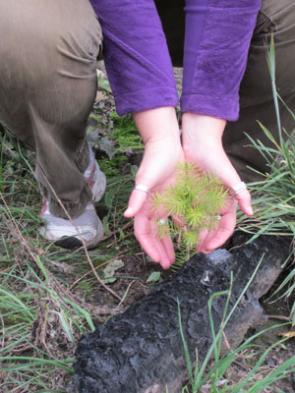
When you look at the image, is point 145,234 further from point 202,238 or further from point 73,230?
point 73,230

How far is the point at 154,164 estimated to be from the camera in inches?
61.2

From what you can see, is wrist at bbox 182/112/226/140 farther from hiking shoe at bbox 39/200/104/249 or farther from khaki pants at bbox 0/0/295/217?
hiking shoe at bbox 39/200/104/249

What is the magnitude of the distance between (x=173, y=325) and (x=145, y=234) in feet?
0.90

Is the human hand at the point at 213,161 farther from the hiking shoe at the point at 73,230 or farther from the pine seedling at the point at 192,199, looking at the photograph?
the hiking shoe at the point at 73,230

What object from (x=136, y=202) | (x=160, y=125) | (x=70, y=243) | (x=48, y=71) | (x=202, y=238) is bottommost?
(x=70, y=243)

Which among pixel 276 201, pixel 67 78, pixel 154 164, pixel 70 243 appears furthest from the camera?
pixel 70 243

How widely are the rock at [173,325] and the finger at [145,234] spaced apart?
94mm

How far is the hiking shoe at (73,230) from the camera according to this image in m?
2.02

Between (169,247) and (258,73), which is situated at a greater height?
(258,73)

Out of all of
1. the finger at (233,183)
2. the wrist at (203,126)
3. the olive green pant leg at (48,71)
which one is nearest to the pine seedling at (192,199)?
the finger at (233,183)

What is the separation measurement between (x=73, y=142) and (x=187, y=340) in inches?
31.5

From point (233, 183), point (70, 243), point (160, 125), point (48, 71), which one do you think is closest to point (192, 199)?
point (233, 183)

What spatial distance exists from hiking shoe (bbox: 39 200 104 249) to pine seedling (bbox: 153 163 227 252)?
0.52 metres

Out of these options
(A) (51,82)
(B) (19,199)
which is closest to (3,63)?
(A) (51,82)
